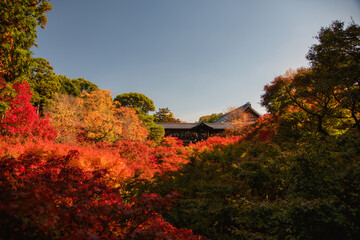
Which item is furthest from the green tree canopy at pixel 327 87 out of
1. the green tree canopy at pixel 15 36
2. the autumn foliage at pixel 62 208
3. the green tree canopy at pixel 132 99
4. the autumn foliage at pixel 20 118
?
the green tree canopy at pixel 132 99

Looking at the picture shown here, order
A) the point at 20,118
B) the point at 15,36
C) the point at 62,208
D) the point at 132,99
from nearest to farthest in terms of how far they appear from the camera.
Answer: the point at 62,208 → the point at 15,36 → the point at 20,118 → the point at 132,99

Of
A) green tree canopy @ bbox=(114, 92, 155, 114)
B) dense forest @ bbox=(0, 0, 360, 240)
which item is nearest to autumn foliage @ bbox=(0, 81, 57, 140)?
dense forest @ bbox=(0, 0, 360, 240)

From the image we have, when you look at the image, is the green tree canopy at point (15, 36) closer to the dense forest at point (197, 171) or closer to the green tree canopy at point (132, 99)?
the dense forest at point (197, 171)

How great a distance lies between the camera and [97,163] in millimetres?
6652

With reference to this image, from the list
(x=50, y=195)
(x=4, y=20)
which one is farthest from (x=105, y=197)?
(x=4, y=20)

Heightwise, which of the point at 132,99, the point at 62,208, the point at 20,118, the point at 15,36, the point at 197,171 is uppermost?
the point at 132,99

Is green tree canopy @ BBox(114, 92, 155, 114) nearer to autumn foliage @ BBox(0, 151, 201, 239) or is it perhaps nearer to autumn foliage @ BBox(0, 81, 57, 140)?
autumn foliage @ BBox(0, 81, 57, 140)

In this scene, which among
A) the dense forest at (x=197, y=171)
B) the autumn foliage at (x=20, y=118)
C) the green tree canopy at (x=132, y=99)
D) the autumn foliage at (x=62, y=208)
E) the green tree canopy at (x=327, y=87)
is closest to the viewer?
the autumn foliage at (x=62, y=208)

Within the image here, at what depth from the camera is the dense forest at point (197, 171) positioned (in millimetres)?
2186

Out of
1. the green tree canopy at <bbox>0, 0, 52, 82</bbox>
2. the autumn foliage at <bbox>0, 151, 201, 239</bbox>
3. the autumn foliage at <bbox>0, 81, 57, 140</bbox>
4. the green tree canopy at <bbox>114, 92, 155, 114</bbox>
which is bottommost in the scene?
the autumn foliage at <bbox>0, 151, 201, 239</bbox>

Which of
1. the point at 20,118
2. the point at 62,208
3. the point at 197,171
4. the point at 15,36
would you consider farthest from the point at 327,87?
the point at 20,118

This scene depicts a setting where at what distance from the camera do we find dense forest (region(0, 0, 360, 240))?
7.17ft

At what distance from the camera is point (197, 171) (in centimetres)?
699

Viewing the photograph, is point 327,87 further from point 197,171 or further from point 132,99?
point 132,99
